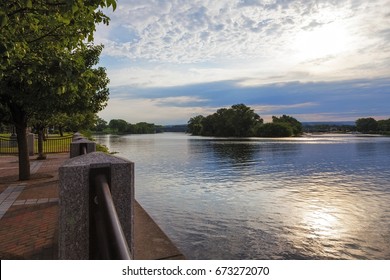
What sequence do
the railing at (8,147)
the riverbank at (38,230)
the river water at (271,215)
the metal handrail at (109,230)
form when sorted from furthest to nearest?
the railing at (8,147) < the river water at (271,215) < the riverbank at (38,230) < the metal handrail at (109,230)

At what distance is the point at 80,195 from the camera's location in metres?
2.07

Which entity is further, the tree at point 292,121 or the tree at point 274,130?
the tree at point 292,121

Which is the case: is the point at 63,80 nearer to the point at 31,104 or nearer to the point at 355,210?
the point at 31,104

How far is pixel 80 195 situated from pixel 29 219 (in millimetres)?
6469

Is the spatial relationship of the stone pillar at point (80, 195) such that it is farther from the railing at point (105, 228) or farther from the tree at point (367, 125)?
the tree at point (367, 125)

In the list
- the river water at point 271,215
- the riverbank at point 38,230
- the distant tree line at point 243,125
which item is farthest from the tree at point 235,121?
the riverbank at point 38,230

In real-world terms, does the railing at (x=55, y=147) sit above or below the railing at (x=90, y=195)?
A: below

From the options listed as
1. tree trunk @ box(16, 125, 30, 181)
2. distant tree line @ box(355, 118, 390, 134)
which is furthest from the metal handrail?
distant tree line @ box(355, 118, 390, 134)

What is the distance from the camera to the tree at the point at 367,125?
184625mm

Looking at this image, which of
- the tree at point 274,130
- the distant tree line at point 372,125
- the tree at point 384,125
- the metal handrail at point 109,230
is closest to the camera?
the metal handrail at point 109,230

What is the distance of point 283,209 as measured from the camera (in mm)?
13211

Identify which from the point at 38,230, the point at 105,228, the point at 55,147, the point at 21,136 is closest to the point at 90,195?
the point at 105,228

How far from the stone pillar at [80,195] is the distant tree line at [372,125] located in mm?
192999

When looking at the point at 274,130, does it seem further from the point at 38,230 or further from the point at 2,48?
the point at 2,48
